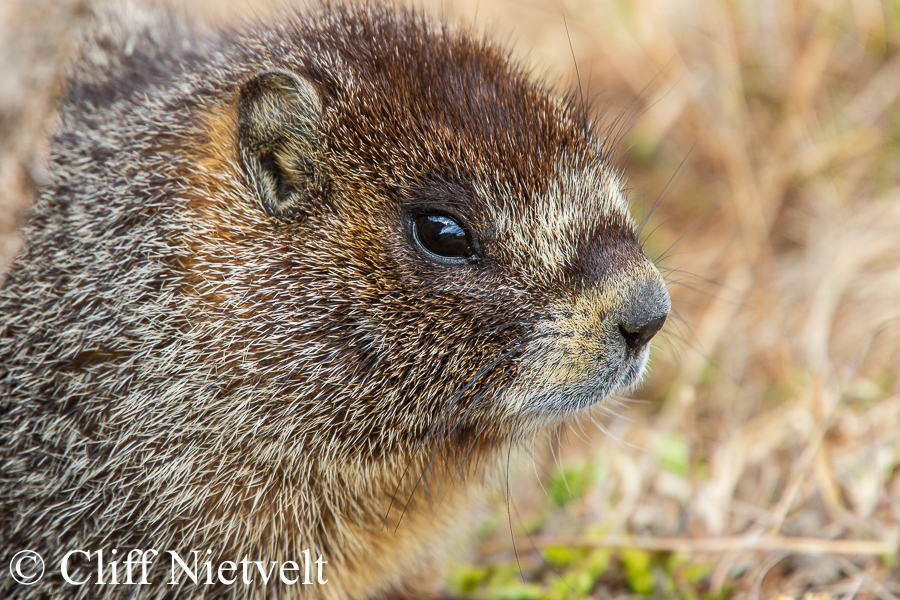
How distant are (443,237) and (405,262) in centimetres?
19

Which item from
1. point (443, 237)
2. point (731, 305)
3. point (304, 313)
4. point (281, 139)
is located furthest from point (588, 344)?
point (731, 305)

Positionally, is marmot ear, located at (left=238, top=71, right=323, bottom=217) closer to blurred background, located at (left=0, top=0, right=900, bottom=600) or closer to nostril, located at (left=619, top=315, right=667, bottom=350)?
blurred background, located at (left=0, top=0, right=900, bottom=600)

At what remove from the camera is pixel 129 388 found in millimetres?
3395

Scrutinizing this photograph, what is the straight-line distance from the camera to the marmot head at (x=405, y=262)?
10.5 ft

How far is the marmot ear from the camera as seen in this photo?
3316mm

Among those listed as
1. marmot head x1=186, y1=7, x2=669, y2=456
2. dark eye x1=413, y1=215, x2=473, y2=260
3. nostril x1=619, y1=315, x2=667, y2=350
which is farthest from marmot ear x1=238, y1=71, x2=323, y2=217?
nostril x1=619, y1=315, x2=667, y2=350

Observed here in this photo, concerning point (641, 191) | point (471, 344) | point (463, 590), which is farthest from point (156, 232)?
point (641, 191)

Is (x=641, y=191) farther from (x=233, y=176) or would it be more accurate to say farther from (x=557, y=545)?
(x=233, y=176)

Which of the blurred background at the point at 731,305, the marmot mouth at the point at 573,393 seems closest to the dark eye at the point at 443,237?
the marmot mouth at the point at 573,393

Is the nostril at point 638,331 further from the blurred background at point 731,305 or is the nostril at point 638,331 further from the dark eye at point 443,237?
the blurred background at point 731,305

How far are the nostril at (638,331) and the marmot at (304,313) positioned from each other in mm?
14

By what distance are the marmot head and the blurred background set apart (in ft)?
2.89

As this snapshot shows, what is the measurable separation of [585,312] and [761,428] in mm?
2553

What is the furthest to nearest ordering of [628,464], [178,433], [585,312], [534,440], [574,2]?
1. [574,2]
2. [628,464]
3. [534,440]
4. [178,433]
5. [585,312]
